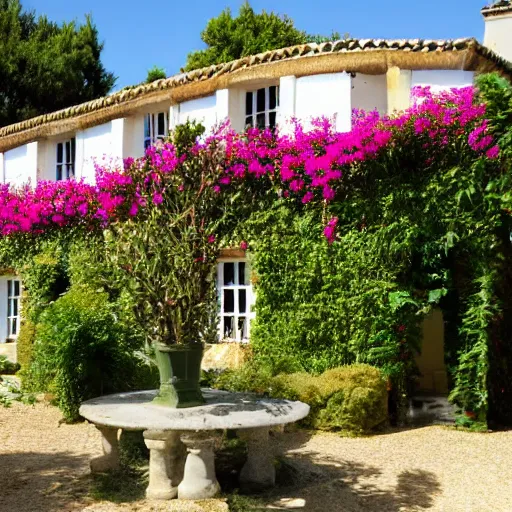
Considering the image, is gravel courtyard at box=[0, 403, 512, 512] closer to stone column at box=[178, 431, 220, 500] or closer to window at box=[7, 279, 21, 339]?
stone column at box=[178, 431, 220, 500]

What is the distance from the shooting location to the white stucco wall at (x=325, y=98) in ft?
37.8

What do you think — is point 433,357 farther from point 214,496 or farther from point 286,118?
point 214,496

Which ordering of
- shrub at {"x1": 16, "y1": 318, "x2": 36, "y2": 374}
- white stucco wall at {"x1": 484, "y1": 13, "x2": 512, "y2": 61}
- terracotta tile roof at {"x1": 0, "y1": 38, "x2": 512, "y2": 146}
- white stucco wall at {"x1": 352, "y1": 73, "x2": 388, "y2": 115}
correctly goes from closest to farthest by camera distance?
terracotta tile roof at {"x1": 0, "y1": 38, "x2": 512, "y2": 146}, white stucco wall at {"x1": 352, "y1": 73, "x2": 388, "y2": 115}, shrub at {"x1": 16, "y1": 318, "x2": 36, "y2": 374}, white stucco wall at {"x1": 484, "y1": 13, "x2": 512, "y2": 61}

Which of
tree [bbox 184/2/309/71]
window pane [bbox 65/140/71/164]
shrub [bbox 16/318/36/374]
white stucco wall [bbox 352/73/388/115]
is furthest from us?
tree [bbox 184/2/309/71]

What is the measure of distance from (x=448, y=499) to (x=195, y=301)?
3.20 metres

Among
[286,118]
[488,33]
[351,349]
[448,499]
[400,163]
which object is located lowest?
[448,499]

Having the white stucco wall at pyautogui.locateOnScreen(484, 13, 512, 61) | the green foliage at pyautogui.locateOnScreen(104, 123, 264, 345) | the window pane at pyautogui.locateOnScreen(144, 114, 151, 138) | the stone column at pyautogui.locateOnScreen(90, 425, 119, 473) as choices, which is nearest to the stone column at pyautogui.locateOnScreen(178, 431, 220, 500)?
the green foliage at pyautogui.locateOnScreen(104, 123, 264, 345)

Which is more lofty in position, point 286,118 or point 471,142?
point 286,118

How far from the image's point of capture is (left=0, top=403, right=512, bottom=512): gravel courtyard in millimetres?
6480

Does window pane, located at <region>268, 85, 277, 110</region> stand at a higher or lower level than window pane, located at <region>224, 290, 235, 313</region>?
higher

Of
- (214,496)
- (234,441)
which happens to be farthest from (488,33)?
(214,496)

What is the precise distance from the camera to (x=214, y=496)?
594 centimetres

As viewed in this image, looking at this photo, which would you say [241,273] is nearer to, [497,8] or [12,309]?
[12,309]

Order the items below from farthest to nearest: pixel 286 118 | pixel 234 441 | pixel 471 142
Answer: pixel 286 118 < pixel 471 142 < pixel 234 441
